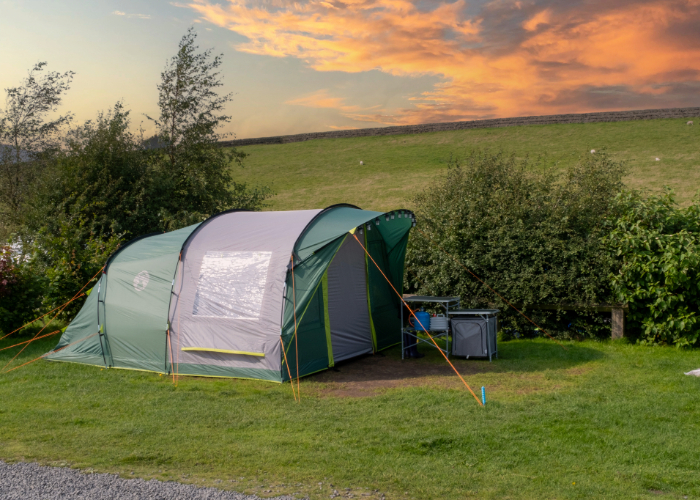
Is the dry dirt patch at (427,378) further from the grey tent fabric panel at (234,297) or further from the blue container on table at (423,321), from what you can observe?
the grey tent fabric panel at (234,297)

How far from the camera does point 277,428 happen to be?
568 centimetres

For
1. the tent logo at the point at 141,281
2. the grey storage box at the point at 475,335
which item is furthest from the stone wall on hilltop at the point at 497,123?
the grey storage box at the point at 475,335

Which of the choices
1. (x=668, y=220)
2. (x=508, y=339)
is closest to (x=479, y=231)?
(x=508, y=339)

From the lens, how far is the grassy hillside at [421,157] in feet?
94.1

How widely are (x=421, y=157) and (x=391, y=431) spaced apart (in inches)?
1290

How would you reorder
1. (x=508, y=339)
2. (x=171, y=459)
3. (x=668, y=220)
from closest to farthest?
(x=171, y=459) → (x=668, y=220) → (x=508, y=339)

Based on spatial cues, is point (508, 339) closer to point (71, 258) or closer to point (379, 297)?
point (379, 297)

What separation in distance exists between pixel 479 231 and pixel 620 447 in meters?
6.02

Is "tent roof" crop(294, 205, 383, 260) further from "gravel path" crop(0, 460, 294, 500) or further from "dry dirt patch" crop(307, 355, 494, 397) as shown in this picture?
"gravel path" crop(0, 460, 294, 500)

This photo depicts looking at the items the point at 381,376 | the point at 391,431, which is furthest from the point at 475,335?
the point at 391,431

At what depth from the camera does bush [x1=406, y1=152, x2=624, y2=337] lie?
32.0 feet

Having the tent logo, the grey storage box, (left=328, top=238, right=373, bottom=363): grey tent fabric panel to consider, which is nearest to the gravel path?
the tent logo

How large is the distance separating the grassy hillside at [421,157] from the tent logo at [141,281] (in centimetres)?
1843

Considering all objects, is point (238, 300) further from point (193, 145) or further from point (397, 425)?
point (193, 145)
